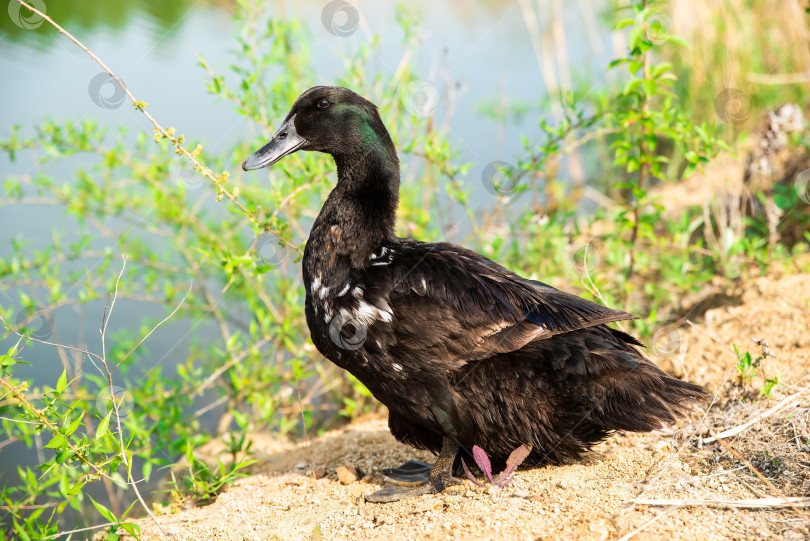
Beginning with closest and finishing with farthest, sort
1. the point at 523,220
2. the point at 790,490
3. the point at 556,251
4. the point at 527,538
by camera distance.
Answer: the point at 527,538 → the point at 790,490 → the point at 523,220 → the point at 556,251

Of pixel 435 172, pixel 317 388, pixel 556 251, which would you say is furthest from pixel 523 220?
pixel 317 388

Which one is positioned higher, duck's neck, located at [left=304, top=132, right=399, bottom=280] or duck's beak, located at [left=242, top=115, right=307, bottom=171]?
duck's beak, located at [left=242, top=115, right=307, bottom=171]

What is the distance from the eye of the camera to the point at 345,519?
2.85m

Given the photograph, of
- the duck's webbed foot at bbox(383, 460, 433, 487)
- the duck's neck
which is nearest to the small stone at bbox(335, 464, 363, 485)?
the duck's webbed foot at bbox(383, 460, 433, 487)

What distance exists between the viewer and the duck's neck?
10.3ft

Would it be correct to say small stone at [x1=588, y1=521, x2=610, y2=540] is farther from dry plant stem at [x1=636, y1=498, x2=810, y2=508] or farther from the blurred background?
the blurred background

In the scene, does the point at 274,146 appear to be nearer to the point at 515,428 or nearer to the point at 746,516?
the point at 515,428

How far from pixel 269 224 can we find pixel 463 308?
1.12 metres

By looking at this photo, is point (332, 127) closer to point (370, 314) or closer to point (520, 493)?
point (370, 314)

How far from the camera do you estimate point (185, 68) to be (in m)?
9.76

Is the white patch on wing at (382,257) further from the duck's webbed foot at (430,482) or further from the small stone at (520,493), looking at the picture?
the small stone at (520,493)

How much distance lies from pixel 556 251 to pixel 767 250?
55.4 inches

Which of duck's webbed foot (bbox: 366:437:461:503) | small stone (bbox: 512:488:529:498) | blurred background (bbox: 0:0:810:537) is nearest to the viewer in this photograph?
small stone (bbox: 512:488:529:498)

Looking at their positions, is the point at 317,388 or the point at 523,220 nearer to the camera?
the point at 523,220
